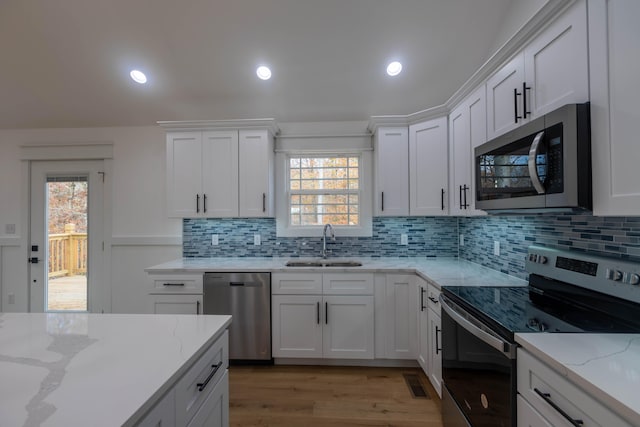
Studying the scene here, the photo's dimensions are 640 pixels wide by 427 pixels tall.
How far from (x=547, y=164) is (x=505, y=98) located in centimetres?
64

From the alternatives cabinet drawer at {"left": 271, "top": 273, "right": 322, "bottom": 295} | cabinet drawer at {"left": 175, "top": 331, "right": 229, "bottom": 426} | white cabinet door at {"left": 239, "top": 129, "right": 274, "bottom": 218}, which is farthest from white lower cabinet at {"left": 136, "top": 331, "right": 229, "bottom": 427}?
white cabinet door at {"left": 239, "top": 129, "right": 274, "bottom": 218}

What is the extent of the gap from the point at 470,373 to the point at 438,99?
98.5 inches

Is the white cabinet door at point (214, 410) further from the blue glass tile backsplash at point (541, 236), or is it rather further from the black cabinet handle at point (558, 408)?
the blue glass tile backsplash at point (541, 236)

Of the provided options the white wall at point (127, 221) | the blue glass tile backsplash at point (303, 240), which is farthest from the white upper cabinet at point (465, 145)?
the white wall at point (127, 221)

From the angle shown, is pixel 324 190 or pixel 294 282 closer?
pixel 294 282

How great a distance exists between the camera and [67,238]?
11.1 ft

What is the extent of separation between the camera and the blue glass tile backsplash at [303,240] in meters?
3.15

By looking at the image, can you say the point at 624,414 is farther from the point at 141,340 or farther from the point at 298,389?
the point at 298,389

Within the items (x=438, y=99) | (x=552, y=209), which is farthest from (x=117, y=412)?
(x=438, y=99)

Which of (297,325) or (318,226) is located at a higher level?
(318,226)

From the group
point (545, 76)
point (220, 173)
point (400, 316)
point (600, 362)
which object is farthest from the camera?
point (220, 173)

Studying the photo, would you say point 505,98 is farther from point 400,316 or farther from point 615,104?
point 400,316

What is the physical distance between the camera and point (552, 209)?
4.40ft

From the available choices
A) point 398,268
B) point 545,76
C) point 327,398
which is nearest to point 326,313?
point 327,398
